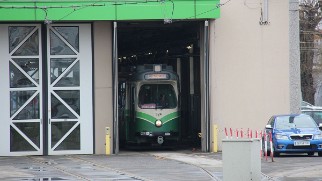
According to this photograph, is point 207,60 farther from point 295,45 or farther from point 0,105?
point 0,105

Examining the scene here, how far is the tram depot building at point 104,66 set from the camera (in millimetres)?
31938

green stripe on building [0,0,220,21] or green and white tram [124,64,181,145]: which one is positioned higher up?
green stripe on building [0,0,220,21]

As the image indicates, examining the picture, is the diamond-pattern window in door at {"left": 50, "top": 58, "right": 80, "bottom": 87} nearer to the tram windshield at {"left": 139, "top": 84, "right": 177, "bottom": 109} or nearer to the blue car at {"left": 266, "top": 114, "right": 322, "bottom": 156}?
the tram windshield at {"left": 139, "top": 84, "right": 177, "bottom": 109}

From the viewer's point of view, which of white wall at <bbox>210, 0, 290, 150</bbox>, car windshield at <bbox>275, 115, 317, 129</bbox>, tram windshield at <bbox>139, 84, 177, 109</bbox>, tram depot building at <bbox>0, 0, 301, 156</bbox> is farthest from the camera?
tram windshield at <bbox>139, 84, 177, 109</bbox>

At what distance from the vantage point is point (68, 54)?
108 feet

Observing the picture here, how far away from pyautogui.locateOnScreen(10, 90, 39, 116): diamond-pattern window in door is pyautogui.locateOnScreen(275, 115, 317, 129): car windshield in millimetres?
8734

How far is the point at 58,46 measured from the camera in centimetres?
3278

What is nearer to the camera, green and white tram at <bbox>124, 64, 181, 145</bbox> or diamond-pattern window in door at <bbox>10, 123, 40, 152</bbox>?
diamond-pattern window in door at <bbox>10, 123, 40, 152</bbox>

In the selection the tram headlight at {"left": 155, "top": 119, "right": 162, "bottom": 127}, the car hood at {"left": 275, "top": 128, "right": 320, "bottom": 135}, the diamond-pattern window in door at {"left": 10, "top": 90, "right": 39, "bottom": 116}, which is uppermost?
the diamond-pattern window in door at {"left": 10, "top": 90, "right": 39, "bottom": 116}

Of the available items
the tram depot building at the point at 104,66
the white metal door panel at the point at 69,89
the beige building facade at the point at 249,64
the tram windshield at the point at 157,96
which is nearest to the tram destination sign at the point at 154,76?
the tram windshield at the point at 157,96

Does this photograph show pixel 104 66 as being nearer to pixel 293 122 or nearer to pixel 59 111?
pixel 59 111

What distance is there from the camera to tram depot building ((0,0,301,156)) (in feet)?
105

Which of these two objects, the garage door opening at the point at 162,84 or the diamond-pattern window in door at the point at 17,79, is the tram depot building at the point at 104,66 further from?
the garage door opening at the point at 162,84

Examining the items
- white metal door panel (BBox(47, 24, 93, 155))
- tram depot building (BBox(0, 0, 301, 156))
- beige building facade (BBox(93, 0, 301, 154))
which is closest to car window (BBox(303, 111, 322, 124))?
tram depot building (BBox(0, 0, 301, 156))
